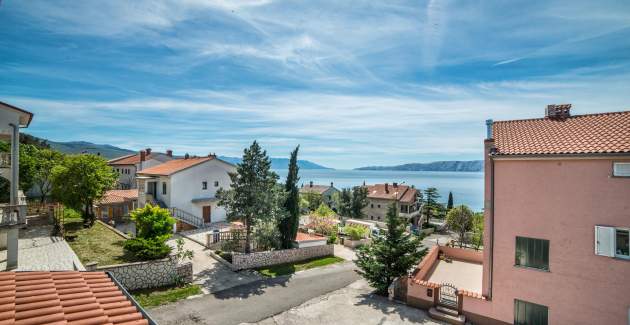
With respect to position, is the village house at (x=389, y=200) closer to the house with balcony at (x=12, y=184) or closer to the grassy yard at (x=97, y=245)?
the grassy yard at (x=97, y=245)

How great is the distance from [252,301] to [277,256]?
7027 millimetres

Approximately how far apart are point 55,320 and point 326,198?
67.0 metres

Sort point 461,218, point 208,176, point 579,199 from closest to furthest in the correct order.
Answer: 1. point 579,199
2. point 208,176
3. point 461,218

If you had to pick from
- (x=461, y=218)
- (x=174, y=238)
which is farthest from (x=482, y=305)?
(x=461, y=218)

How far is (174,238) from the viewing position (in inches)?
1060

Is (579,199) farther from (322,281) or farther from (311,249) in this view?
(311,249)

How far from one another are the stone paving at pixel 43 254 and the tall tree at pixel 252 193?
9.04m

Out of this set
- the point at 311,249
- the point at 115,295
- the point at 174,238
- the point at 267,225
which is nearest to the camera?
the point at 115,295

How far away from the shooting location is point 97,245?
20.2 meters

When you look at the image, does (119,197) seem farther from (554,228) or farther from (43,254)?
(554,228)

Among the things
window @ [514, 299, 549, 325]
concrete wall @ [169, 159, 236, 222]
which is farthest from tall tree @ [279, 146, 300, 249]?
window @ [514, 299, 549, 325]

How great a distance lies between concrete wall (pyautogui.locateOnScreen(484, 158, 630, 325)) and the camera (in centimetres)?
1113

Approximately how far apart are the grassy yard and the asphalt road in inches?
213

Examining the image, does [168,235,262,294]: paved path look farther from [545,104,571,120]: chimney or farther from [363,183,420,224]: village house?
[363,183,420,224]: village house
